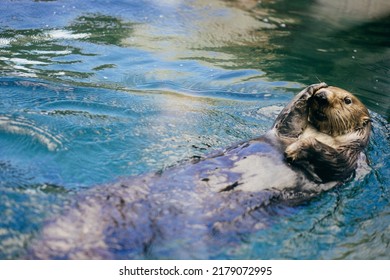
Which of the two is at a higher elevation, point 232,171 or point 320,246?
point 232,171

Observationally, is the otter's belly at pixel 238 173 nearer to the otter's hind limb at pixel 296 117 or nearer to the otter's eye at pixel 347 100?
the otter's hind limb at pixel 296 117

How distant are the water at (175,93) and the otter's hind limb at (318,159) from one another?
181 mm

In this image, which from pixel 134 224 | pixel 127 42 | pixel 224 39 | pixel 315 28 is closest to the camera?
pixel 134 224

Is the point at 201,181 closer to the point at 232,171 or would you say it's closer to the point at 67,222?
the point at 232,171

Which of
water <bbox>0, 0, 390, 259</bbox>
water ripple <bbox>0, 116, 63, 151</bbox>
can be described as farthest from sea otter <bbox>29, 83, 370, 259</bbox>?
water ripple <bbox>0, 116, 63, 151</bbox>

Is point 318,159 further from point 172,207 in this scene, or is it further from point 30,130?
point 30,130

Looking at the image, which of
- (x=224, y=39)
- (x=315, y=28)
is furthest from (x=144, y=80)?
(x=315, y=28)

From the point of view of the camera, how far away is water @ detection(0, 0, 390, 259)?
3.28m

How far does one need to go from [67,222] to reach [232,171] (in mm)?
1249

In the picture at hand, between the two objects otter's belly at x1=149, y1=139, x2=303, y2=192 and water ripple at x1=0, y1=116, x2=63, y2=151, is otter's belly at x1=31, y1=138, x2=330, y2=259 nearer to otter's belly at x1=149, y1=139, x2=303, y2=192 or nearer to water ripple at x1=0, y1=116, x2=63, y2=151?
otter's belly at x1=149, y1=139, x2=303, y2=192

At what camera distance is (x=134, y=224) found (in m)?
2.90

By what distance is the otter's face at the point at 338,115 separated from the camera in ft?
12.7

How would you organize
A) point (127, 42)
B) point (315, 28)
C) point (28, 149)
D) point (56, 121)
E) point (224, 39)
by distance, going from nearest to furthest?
1. point (28, 149)
2. point (56, 121)
3. point (127, 42)
4. point (224, 39)
5. point (315, 28)

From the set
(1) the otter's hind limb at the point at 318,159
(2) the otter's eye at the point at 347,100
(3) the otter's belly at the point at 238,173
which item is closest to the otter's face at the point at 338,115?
(2) the otter's eye at the point at 347,100
